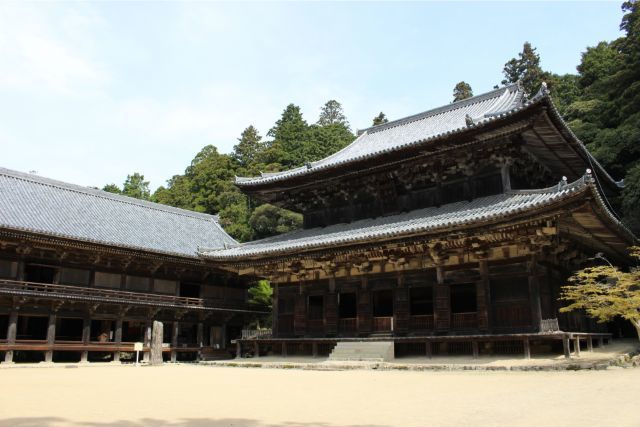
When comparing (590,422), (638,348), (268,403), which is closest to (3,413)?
(268,403)

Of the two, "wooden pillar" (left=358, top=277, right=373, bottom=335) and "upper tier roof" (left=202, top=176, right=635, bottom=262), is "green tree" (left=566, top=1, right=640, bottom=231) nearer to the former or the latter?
"upper tier roof" (left=202, top=176, right=635, bottom=262)

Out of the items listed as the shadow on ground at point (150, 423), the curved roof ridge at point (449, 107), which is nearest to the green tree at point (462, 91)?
the curved roof ridge at point (449, 107)

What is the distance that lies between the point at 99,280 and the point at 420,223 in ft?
56.5

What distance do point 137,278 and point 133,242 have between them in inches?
80.3

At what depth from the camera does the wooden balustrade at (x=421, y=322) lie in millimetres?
19844

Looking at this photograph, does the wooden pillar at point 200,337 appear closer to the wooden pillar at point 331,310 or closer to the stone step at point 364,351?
the wooden pillar at point 331,310

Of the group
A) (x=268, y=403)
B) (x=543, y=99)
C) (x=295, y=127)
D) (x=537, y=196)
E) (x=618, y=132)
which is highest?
(x=295, y=127)

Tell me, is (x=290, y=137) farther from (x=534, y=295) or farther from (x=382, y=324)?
(x=534, y=295)

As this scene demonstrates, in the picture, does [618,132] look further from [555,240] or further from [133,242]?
[133,242]

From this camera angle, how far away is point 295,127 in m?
Answer: 70.0

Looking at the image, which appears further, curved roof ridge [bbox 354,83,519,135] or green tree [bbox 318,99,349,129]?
green tree [bbox 318,99,349,129]

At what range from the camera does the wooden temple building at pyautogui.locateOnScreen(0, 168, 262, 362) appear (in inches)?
928

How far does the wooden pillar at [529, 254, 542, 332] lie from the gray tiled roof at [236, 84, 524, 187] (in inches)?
300

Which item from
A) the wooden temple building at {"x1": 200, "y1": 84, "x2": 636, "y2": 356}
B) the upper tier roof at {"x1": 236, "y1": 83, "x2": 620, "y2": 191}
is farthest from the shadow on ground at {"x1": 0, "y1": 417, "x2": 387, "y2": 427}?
the upper tier roof at {"x1": 236, "y1": 83, "x2": 620, "y2": 191}
